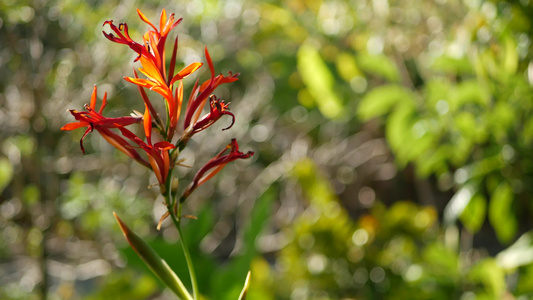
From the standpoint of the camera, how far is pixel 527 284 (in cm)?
81

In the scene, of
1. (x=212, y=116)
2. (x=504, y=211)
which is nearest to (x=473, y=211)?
(x=504, y=211)

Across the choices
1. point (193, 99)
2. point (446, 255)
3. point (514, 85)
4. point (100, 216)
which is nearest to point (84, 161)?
point (100, 216)

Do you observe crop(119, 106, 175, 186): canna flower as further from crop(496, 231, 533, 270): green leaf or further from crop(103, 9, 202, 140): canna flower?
crop(496, 231, 533, 270): green leaf

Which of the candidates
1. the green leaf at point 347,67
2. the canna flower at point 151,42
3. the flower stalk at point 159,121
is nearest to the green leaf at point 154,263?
the flower stalk at point 159,121

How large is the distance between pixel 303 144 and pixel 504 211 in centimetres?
90

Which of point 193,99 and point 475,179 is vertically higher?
point 193,99

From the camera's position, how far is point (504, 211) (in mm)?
846

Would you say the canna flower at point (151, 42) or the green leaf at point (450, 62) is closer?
the canna flower at point (151, 42)

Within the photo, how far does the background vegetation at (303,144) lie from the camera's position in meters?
0.80

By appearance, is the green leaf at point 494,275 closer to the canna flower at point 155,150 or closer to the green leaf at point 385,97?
the green leaf at point 385,97

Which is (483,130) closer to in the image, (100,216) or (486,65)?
(486,65)

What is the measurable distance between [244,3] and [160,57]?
1403mm

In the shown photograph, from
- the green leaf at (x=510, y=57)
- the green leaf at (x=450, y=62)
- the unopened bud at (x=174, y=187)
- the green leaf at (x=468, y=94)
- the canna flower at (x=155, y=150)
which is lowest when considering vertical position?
the green leaf at (x=468, y=94)

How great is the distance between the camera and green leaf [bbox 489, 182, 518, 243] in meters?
0.83
